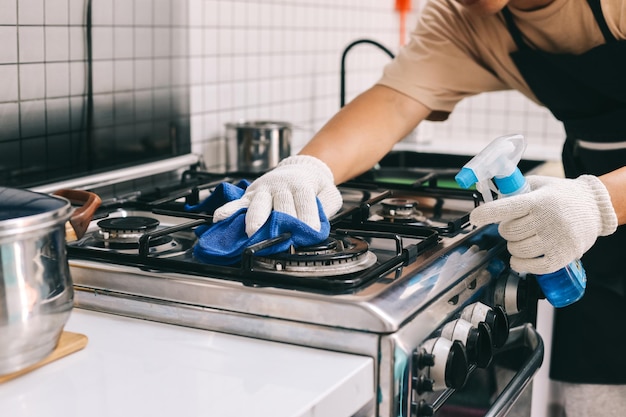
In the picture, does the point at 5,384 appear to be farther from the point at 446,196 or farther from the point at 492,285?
the point at 446,196

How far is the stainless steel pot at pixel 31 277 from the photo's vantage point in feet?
2.57

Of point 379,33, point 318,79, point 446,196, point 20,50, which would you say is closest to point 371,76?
point 379,33

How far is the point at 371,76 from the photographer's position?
9.03 ft

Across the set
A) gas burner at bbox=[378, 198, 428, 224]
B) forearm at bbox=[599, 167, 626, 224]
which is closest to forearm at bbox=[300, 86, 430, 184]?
gas burner at bbox=[378, 198, 428, 224]

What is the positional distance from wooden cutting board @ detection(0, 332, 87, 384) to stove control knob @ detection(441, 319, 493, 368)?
44cm

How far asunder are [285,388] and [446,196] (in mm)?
833

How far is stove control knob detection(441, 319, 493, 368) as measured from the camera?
1.04 m

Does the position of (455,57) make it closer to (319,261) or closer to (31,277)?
(319,261)

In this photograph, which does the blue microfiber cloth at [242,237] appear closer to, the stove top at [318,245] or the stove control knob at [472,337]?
the stove top at [318,245]

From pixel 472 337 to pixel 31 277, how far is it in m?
0.53

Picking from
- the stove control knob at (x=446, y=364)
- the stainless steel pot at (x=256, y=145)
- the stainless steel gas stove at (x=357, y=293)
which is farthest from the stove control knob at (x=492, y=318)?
the stainless steel pot at (x=256, y=145)

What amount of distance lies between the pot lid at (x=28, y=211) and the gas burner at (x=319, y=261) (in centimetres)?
28

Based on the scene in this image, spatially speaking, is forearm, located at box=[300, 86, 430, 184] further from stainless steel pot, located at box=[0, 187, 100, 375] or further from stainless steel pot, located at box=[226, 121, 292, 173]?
stainless steel pot, located at box=[0, 187, 100, 375]

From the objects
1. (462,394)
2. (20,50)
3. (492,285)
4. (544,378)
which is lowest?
(544,378)
